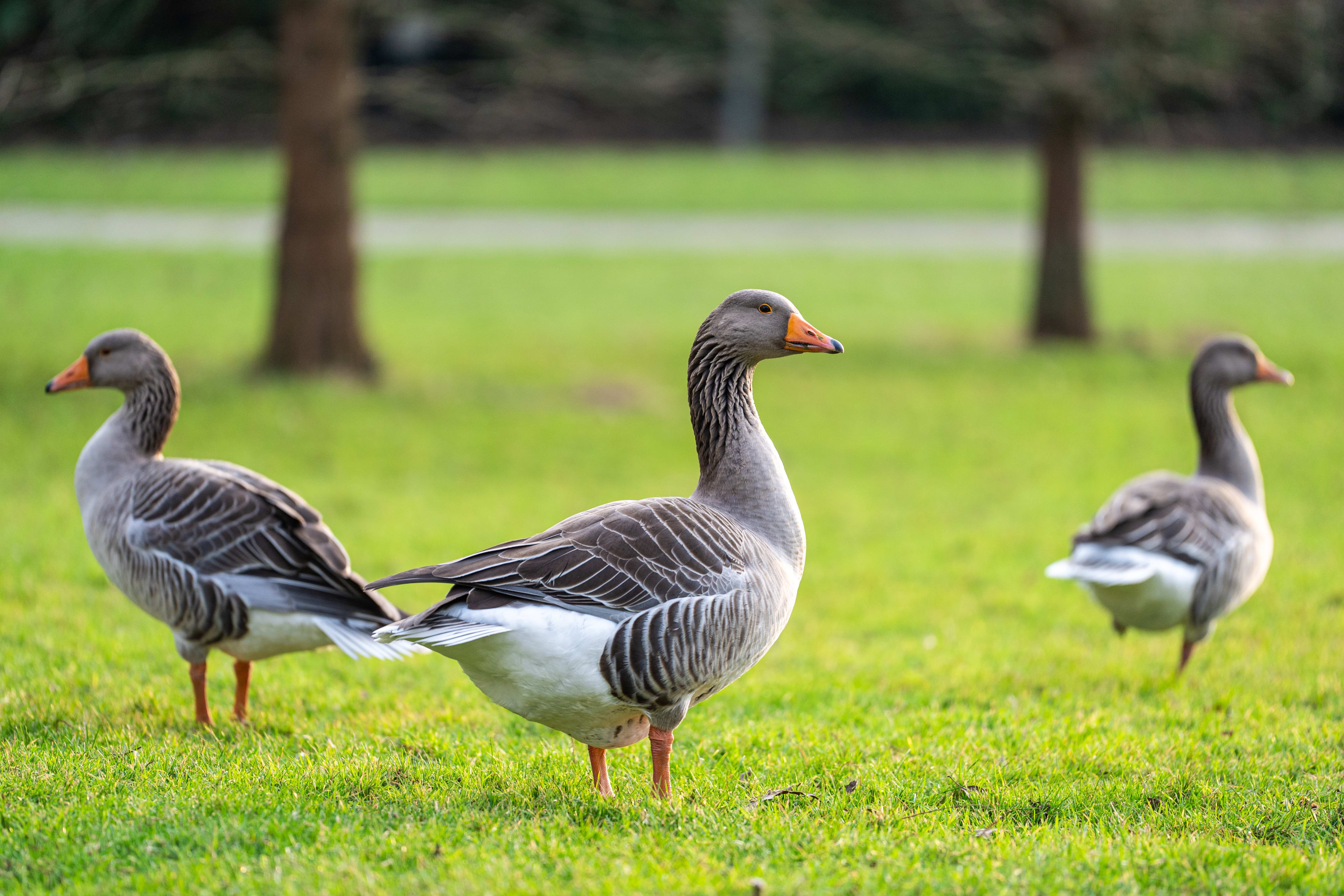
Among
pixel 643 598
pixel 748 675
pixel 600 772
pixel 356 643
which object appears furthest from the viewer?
pixel 748 675

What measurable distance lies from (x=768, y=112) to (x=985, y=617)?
3136 centimetres

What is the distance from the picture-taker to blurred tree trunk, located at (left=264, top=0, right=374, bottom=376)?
1162 centimetres

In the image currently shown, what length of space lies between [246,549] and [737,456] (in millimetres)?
2034

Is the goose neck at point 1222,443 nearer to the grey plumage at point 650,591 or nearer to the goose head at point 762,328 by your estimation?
the goose head at point 762,328

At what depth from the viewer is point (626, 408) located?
12531mm

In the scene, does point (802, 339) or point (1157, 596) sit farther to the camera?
point (1157, 596)

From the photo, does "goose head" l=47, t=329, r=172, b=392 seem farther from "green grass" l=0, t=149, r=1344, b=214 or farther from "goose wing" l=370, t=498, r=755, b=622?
"green grass" l=0, t=149, r=1344, b=214

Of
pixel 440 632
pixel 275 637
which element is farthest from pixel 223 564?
pixel 440 632

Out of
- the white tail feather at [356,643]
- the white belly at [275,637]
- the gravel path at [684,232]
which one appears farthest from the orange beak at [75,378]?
the gravel path at [684,232]

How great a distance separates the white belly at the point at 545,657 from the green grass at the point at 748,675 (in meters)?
0.39

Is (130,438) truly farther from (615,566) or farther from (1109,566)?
(1109,566)

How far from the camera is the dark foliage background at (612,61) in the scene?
11.2 meters

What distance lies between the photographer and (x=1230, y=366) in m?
6.80

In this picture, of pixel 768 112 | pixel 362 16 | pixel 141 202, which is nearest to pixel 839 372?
pixel 362 16
